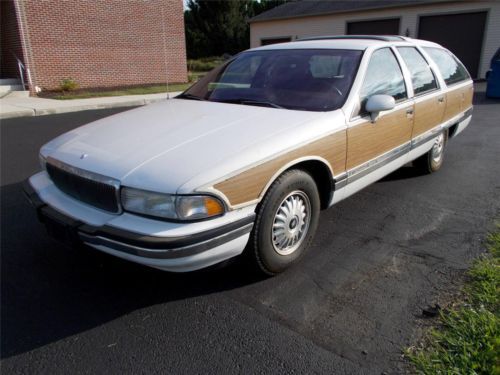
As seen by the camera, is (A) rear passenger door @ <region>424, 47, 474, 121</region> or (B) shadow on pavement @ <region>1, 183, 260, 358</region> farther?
(A) rear passenger door @ <region>424, 47, 474, 121</region>

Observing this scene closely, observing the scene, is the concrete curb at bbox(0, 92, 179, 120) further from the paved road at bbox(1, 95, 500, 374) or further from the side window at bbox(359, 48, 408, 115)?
the paved road at bbox(1, 95, 500, 374)

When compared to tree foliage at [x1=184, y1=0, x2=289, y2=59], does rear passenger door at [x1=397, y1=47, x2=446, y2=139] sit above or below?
below

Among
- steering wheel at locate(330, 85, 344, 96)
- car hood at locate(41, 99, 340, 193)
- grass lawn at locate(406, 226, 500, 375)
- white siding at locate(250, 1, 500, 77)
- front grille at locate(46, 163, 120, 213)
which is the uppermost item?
white siding at locate(250, 1, 500, 77)

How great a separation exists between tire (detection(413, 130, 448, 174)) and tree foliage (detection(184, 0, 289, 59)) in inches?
1198

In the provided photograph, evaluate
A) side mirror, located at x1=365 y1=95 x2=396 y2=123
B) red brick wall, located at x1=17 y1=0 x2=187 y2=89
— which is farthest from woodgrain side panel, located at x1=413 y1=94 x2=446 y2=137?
red brick wall, located at x1=17 y1=0 x2=187 y2=89

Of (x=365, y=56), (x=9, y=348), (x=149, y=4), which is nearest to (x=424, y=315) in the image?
(x=365, y=56)

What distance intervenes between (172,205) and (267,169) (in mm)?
644

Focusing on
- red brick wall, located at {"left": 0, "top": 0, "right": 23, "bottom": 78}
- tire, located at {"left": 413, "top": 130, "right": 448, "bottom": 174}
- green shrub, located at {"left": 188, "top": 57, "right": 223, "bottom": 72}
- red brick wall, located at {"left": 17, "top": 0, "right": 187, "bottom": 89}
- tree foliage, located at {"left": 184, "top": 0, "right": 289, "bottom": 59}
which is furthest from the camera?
tree foliage, located at {"left": 184, "top": 0, "right": 289, "bottom": 59}

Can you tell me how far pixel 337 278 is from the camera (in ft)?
9.45

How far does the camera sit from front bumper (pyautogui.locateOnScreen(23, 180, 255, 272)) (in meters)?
2.16

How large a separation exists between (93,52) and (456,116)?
44.0 ft

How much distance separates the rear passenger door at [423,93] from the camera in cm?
408

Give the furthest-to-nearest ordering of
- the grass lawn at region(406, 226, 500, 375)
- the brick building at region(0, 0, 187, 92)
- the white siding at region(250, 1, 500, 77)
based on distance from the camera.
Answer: the white siding at region(250, 1, 500, 77)
the brick building at region(0, 0, 187, 92)
the grass lawn at region(406, 226, 500, 375)

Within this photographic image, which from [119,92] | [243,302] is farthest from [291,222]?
[119,92]
